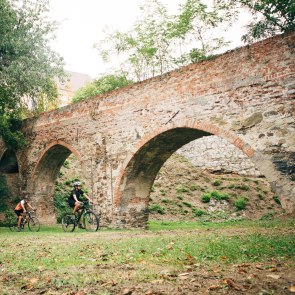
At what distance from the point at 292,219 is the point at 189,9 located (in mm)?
15156

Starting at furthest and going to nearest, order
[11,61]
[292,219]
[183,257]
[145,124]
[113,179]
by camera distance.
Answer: [11,61] < [113,179] < [145,124] < [292,219] < [183,257]

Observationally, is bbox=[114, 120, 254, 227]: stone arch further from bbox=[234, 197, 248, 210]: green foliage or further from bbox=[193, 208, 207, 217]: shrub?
bbox=[234, 197, 248, 210]: green foliage

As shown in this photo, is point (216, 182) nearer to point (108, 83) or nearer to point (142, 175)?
point (142, 175)

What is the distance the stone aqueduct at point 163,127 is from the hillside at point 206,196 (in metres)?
4.53

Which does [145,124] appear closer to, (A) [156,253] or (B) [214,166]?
(A) [156,253]

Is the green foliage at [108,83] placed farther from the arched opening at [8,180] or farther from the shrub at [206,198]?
the shrub at [206,198]

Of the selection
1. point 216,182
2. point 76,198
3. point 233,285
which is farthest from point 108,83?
point 233,285

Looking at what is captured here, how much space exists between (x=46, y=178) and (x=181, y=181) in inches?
291

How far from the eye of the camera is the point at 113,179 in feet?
39.0

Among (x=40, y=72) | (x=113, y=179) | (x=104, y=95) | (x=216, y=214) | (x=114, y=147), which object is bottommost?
(x=216, y=214)

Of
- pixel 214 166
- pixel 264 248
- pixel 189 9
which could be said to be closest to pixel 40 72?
pixel 189 9

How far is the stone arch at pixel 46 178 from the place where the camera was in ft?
48.9

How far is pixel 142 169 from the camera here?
11.9 meters

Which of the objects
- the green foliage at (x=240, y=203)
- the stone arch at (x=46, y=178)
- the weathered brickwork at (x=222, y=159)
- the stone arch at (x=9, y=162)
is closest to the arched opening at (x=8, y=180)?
the stone arch at (x=9, y=162)
